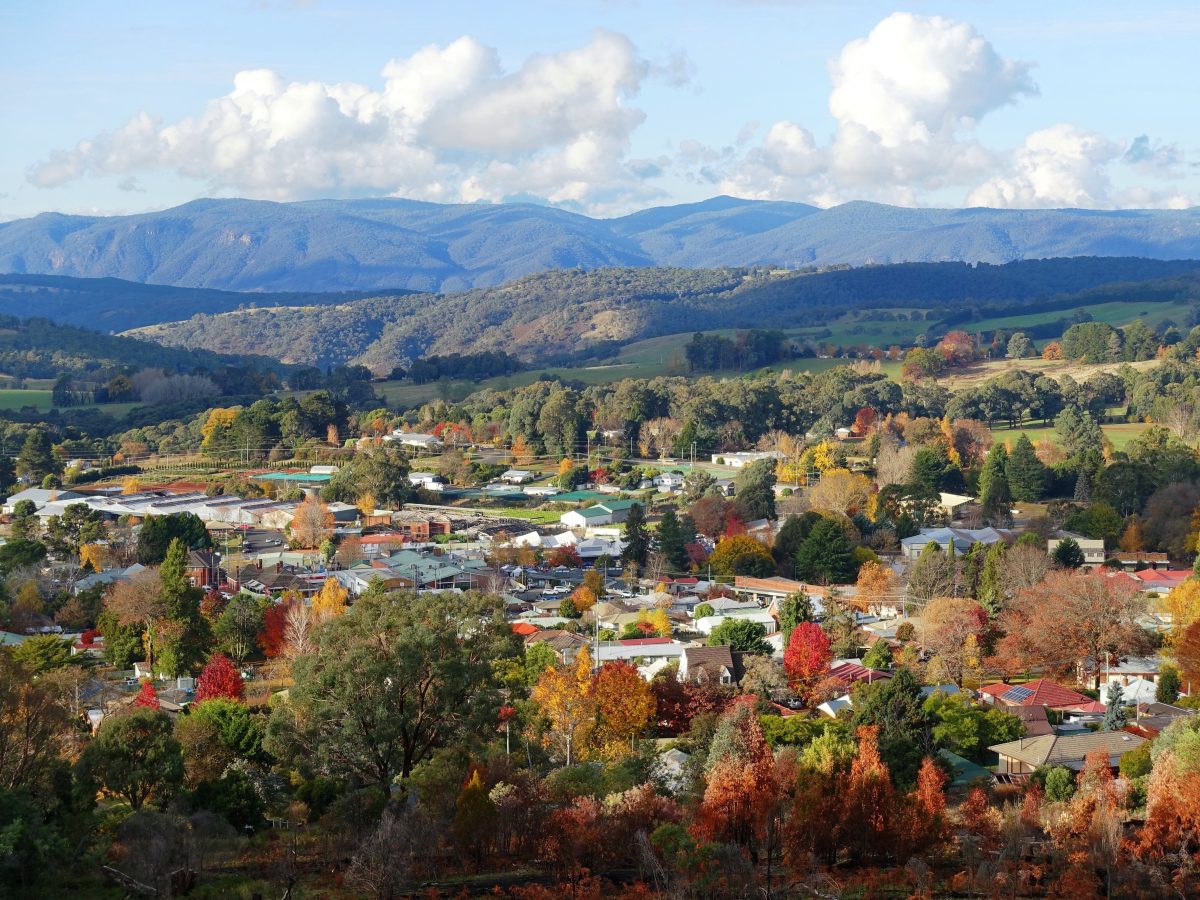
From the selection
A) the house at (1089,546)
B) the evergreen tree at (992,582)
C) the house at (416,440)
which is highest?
the house at (416,440)

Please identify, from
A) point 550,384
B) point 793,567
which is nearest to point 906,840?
point 793,567

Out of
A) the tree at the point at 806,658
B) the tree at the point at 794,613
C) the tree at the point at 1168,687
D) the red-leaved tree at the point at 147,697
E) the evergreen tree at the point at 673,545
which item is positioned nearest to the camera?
the red-leaved tree at the point at 147,697

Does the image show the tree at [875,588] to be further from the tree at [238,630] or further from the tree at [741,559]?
the tree at [238,630]

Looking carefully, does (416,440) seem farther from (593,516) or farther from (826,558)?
(826,558)

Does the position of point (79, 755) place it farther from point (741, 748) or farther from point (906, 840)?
point (906, 840)

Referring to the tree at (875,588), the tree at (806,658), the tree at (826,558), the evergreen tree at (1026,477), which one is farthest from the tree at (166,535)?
the evergreen tree at (1026,477)

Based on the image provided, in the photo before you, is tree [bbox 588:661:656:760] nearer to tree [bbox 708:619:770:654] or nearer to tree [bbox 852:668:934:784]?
tree [bbox 852:668:934:784]
